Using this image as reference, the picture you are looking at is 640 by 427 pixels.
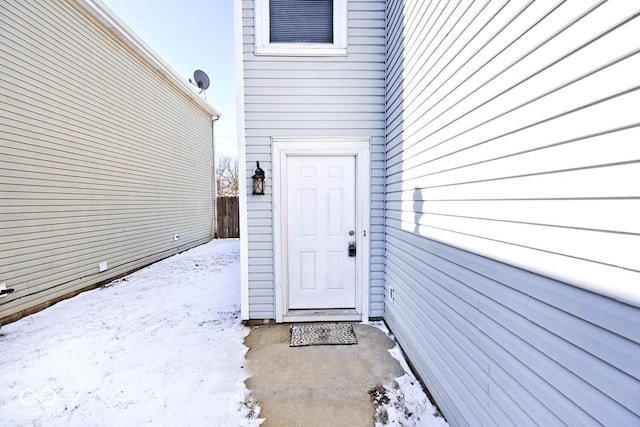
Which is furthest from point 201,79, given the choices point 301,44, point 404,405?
point 404,405

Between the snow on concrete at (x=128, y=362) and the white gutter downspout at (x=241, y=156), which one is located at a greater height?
the white gutter downspout at (x=241, y=156)

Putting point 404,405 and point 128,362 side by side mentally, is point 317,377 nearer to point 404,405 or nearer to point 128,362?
point 404,405

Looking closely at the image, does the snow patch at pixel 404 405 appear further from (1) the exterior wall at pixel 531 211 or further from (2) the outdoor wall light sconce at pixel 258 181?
(2) the outdoor wall light sconce at pixel 258 181

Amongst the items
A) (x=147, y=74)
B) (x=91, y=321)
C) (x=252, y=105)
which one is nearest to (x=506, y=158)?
(x=252, y=105)

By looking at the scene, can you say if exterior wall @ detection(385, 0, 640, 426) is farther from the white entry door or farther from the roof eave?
the roof eave

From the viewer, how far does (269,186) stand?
3.09m

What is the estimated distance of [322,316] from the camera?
3.15 m

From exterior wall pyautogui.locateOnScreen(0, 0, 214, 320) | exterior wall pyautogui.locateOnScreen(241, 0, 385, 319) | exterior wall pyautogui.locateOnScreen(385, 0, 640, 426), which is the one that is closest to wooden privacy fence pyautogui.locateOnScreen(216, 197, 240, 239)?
exterior wall pyautogui.locateOnScreen(0, 0, 214, 320)

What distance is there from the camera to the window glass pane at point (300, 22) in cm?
310

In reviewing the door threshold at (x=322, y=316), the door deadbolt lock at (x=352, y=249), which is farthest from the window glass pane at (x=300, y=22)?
the door threshold at (x=322, y=316)

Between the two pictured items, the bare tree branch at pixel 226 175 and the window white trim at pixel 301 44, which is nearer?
the window white trim at pixel 301 44

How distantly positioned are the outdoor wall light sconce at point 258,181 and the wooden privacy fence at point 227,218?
7.75 metres

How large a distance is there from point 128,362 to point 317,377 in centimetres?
167

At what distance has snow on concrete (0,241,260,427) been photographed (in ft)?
6.06
